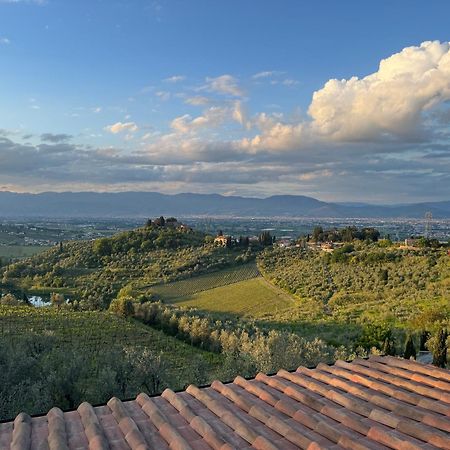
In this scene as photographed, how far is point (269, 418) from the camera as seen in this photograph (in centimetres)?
456

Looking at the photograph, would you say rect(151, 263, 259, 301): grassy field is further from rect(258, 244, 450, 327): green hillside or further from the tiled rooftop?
the tiled rooftop

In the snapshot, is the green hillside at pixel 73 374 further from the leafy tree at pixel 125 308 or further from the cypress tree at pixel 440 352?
the leafy tree at pixel 125 308

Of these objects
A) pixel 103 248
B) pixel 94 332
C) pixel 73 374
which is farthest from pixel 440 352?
pixel 103 248

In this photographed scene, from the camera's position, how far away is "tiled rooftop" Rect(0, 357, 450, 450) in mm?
4051

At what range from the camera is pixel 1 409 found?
14.0 m

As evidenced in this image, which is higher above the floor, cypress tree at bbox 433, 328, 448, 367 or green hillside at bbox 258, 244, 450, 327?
cypress tree at bbox 433, 328, 448, 367

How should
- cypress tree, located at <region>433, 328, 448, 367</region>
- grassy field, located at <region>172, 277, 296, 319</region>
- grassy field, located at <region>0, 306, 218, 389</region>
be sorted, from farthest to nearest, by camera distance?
grassy field, located at <region>172, 277, 296, 319</region> → grassy field, located at <region>0, 306, 218, 389</region> → cypress tree, located at <region>433, 328, 448, 367</region>

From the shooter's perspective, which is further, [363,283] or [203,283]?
[203,283]

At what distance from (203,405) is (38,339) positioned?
22.8 m

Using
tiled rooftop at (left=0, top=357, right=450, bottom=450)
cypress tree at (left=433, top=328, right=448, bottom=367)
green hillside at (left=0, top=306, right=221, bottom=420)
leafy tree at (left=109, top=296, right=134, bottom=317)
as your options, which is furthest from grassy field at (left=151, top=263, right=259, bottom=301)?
tiled rooftop at (left=0, top=357, right=450, bottom=450)

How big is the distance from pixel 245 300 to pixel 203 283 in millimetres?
11694

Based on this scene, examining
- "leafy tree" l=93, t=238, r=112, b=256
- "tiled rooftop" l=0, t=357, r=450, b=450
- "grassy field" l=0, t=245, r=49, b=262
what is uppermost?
"tiled rooftop" l=0, t=357, r=450, b=450

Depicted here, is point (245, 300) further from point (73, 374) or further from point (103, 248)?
point (103, 248)

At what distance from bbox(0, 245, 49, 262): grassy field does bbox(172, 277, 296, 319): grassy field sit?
5264 cm
